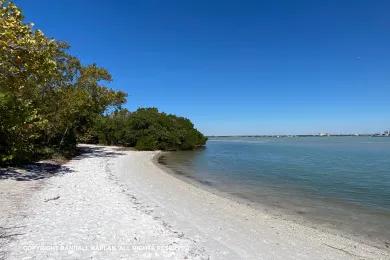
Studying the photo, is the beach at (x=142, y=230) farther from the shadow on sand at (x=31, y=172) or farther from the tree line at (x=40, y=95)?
the tree line at (x=40, y=95)

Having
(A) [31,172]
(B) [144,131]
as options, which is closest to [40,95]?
(A) [31,172]

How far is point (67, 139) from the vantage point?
33375mm

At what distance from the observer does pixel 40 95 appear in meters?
25.9

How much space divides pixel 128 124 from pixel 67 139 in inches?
1083

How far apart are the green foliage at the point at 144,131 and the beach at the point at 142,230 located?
43.7 meters

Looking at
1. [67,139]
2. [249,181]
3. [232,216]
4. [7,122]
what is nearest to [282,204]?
[232,216]

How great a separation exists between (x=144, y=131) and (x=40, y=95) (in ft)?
109

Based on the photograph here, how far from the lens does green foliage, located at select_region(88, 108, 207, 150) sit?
58875 millimetres

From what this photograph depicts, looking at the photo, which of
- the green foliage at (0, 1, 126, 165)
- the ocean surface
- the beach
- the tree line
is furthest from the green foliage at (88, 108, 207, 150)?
the beach

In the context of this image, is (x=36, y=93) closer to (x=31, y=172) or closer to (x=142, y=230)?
(x=31, y=172)

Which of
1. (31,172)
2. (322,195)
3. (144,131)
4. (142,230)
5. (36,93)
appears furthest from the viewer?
(144,131)

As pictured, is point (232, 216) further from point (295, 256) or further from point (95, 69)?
point (95, 69)

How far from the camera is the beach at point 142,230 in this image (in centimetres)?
759

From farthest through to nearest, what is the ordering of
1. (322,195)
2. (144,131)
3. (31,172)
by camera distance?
(144,131) < (322,195) < (31,172)
